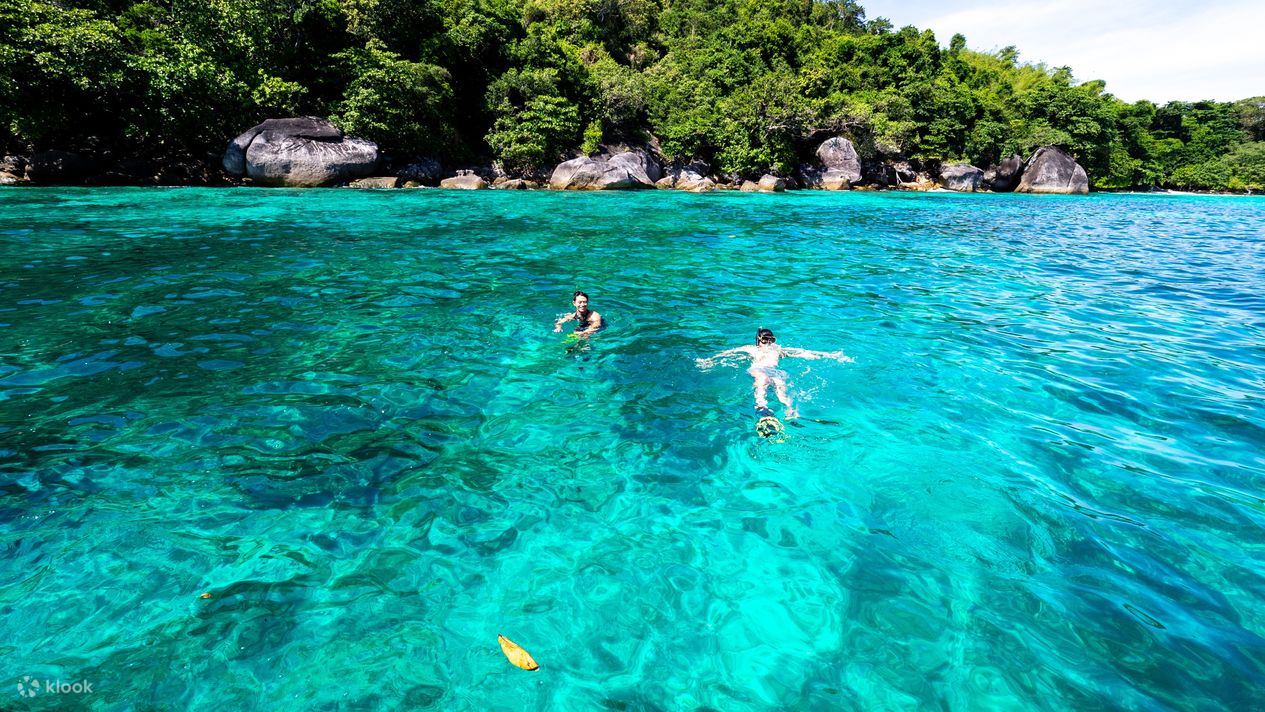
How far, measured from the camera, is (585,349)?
7.84m

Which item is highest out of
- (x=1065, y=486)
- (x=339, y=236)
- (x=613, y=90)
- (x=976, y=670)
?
(x=613, y=90)

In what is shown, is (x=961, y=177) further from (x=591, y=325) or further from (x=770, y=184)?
(x=591, y=325)

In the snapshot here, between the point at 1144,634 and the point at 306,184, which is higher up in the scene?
the point at 306,184

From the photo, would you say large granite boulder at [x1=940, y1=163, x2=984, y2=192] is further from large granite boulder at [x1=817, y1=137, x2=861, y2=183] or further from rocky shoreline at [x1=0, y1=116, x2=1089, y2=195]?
large granite boulder at [x1=817, y1=137, x2=861, y2=183]

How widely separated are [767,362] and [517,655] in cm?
477

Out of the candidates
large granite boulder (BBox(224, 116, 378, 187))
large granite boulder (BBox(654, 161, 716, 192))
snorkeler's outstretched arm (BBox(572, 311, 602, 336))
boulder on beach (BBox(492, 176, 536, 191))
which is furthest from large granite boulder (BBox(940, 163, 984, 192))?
snorkeler's outstretched arm (BBox(572, 311, 602, 336))

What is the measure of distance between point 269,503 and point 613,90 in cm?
4143

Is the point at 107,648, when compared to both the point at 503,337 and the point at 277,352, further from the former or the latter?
the point at 503,337

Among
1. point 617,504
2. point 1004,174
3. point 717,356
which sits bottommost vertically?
point 617,504

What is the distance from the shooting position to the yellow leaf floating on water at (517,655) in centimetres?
309

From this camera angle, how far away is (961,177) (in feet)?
156

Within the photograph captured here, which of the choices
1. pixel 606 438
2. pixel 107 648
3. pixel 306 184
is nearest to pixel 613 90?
pixel 306 184

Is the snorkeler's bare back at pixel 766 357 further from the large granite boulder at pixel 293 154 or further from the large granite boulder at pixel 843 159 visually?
the large granite boulder at pixel 843 159

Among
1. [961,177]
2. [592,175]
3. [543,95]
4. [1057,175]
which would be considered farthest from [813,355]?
[1057,175]
